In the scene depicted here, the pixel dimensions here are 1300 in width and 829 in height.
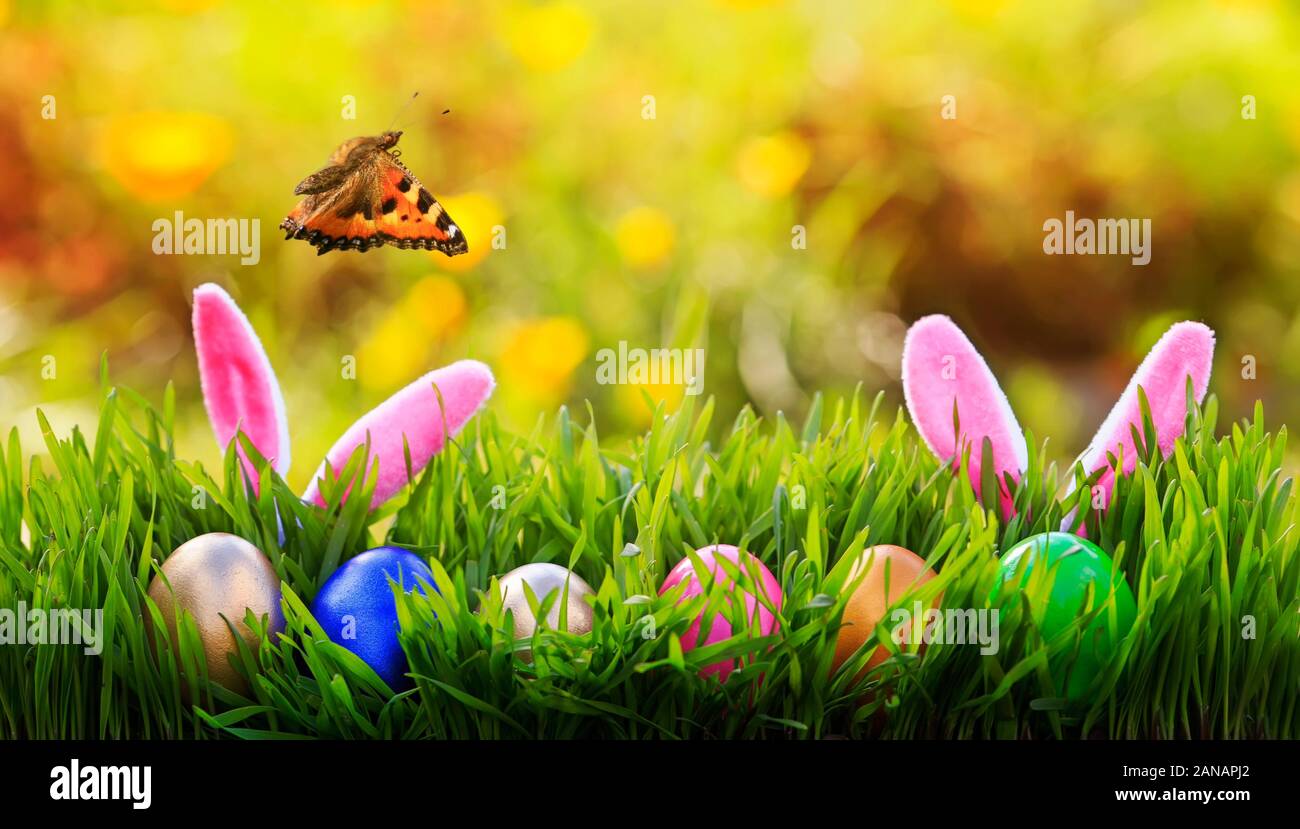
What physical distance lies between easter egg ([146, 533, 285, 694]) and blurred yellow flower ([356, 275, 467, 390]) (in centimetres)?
93

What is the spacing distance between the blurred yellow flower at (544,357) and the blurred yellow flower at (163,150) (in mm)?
502

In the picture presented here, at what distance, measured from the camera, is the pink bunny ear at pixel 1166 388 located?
2.89 feet

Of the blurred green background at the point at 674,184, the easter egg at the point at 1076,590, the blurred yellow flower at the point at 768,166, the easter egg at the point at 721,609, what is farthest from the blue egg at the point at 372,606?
the blurred yellow flower at the point at 768,166

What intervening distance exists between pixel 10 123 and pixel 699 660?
1629mm

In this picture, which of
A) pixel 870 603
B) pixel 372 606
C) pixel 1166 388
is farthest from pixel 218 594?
pixel 1166 388

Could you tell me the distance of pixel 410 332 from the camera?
5.75 feet

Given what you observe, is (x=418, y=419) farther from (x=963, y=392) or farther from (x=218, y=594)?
(x=963, y=392)

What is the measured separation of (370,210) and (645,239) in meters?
0.95

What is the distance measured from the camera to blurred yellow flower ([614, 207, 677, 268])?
175 centimetres

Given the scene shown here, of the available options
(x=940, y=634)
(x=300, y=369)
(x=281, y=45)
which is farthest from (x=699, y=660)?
(x=281, y=45)

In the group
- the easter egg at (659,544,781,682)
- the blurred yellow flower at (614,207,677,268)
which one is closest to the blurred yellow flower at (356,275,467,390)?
the blurred yellow flower at (614,207,677,268)

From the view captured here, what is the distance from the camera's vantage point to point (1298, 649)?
2.50 feet

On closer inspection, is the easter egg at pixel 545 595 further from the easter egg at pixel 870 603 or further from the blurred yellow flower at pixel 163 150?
the blurred yellow flower at pixel 163 150

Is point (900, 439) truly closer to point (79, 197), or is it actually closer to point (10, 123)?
point (79, 197)
